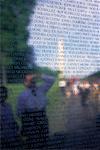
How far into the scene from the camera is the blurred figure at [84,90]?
3.28 meters

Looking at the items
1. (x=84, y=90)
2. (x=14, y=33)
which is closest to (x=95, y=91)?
(x=84, y=90)

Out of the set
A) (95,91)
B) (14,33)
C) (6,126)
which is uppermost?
(14,33)

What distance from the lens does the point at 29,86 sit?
3.00m

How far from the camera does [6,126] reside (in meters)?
2.85

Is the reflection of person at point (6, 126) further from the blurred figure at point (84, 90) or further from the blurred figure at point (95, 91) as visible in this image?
the blurred figure at point (95, 91)

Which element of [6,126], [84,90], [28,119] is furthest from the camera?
[84,90]

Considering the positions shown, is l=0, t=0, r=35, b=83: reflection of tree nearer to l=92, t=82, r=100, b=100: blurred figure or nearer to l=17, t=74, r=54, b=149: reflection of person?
l=17, t=74, r=54, b=149: reflection of person

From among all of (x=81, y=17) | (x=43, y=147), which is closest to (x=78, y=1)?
(x=81, y=17)

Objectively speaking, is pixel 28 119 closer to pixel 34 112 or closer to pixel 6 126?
pixel 34 112

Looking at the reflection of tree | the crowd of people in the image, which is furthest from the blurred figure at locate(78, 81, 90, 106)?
the reflection of tree

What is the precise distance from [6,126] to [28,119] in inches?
6.9

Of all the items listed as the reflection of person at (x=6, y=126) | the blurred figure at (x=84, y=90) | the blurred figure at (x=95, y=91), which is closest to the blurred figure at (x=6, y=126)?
the reflection of person at (x=6, y=126)

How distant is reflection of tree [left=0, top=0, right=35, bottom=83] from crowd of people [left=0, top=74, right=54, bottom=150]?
0.42 ft

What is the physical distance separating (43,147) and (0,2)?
3.10ft
